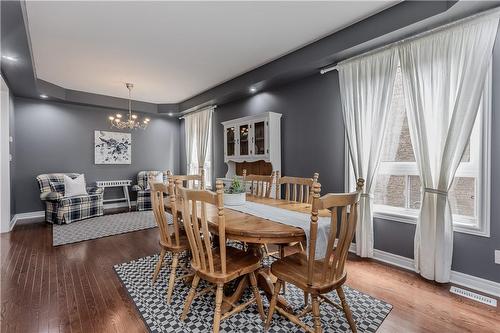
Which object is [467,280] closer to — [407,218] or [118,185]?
[407,218]

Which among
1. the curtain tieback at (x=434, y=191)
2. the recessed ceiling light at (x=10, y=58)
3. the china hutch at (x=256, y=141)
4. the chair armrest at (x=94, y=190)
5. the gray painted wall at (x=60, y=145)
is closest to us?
the curtain tieback at (x=434, y=191)

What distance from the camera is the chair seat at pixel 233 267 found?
157cm

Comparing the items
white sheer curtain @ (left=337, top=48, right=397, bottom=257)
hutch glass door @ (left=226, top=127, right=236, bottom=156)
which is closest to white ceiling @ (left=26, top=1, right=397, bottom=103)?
white sheer curtain @ (left=337, top=48, right=397, bottom=257)

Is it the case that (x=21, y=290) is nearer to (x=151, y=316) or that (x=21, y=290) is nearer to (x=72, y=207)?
(x=151, y=316)

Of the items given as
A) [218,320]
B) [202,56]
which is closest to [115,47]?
[202,56]

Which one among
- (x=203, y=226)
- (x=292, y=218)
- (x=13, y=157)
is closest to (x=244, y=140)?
(x=292, y=218)

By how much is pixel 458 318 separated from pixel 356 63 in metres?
2.61

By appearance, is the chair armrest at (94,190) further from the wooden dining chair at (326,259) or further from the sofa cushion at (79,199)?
the wooden dining chair at (326,259)

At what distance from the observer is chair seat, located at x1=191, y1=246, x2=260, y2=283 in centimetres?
157

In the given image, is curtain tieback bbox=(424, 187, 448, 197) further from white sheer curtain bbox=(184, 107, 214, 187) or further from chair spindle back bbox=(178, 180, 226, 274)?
white sheer curtain bbox=(184, 107, 214, 187)

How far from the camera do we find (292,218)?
1804 millimetres

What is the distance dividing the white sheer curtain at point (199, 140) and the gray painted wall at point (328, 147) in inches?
37.8

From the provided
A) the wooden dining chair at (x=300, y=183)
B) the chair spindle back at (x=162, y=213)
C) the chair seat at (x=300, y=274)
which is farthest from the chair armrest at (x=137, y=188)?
the chair seat at (x=300, y=274)

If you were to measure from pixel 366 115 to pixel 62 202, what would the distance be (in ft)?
16.7
